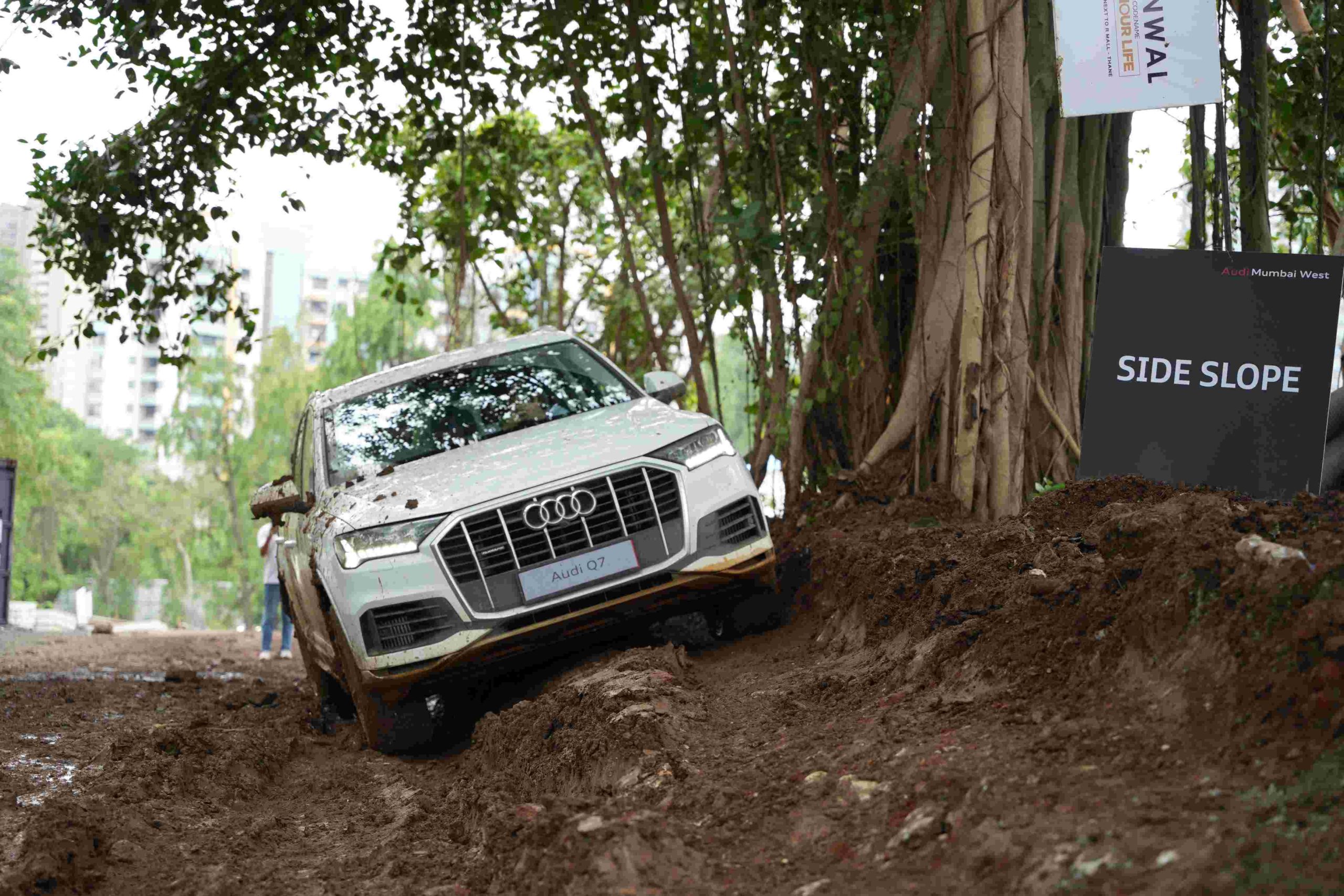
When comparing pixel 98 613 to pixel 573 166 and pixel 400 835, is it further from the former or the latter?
pixel 400 835

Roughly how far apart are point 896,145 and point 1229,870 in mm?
7213

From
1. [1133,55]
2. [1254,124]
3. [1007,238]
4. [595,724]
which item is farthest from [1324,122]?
[595,724]

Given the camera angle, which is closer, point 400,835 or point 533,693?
point 400,835

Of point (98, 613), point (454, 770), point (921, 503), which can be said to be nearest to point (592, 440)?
point (454, 770)

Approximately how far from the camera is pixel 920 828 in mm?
3316

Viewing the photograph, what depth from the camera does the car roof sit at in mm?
7824

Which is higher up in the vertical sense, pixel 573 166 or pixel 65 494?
pixel 573 166

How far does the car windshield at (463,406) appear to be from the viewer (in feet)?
23.9

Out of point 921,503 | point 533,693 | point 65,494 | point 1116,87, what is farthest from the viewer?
point 65,494

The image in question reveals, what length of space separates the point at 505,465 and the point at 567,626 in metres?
0.84

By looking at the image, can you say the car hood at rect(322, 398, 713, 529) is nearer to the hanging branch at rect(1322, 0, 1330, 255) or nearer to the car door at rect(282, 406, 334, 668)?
the car door at rect(282, 406, 334, 668)

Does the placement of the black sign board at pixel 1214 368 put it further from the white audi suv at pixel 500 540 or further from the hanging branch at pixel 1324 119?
the hanging branch at pixel 1324 119

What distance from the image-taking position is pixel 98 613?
78062mm

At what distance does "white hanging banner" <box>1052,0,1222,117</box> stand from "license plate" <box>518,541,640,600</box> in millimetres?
2691
